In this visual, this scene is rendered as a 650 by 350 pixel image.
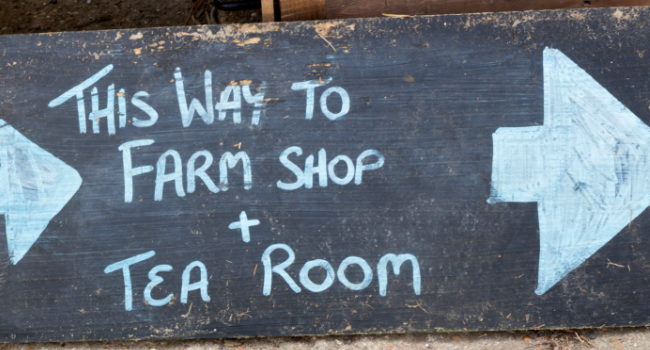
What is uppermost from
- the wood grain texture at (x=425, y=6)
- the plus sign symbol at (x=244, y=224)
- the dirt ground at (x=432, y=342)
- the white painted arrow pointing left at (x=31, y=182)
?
the wood grain texture at (x=425, y=6)

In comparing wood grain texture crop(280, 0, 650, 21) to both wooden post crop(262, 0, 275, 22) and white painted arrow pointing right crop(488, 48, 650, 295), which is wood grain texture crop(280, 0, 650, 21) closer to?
wooden post crop(262, 0, 275, 22)

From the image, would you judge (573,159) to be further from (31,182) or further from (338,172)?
(31,182)

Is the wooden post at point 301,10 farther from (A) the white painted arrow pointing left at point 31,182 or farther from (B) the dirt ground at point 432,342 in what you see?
(B) the dirt ground at point 432,342

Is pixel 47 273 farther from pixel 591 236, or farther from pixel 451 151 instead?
pixel 591 236

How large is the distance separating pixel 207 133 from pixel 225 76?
0.19 m

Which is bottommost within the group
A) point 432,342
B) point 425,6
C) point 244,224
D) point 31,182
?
point 432,342

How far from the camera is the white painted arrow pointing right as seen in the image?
1.18 metres

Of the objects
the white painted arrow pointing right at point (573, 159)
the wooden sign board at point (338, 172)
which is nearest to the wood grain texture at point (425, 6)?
the wooden sign board at point (338, 172)

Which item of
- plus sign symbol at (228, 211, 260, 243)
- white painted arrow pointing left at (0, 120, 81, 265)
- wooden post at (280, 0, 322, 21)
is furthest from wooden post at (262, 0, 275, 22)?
white painted arrow pointing left at (0, 120, 81, 265)

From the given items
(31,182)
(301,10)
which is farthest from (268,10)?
(31,182)

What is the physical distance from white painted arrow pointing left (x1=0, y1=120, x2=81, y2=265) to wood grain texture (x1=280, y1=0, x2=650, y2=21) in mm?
884

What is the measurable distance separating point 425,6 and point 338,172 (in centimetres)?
62

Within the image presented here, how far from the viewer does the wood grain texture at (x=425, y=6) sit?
1263 mm

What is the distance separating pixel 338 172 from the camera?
3.92ft
